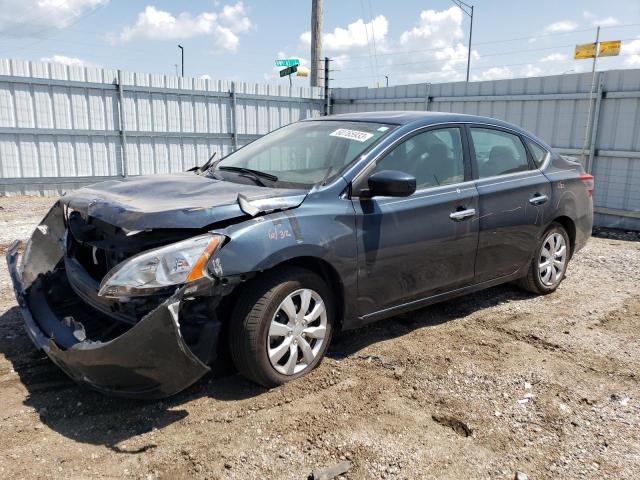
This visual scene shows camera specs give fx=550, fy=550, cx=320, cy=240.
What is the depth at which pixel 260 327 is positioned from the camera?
10.2 feet

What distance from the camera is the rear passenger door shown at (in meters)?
4.41

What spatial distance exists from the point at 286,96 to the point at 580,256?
8.93m

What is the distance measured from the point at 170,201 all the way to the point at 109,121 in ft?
31.8

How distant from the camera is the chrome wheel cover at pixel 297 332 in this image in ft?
10.6

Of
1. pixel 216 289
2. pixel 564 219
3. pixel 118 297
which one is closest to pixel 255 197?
pixel 216 289

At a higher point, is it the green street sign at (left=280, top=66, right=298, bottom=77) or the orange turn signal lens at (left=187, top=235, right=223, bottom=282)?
the green street sign at (left=280, top=66, right=298, bottom=77)

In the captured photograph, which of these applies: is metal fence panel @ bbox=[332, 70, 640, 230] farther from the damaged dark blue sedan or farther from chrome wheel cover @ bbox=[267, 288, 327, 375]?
chrome wheel cover @ bbox=[267, 288, 327, 375]

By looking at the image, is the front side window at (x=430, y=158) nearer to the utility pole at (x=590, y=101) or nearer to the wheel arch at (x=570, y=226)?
the wheel arch at (x=570, y=226)

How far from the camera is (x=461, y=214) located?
4.15 m

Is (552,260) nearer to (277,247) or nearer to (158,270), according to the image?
(277,247)

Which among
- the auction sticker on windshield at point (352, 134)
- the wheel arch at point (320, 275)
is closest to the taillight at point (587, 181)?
the auction sticker on windshield at point (352, 134)

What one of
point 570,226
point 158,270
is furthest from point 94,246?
point 570,226

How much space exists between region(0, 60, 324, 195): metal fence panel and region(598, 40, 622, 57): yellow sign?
7.24 metres

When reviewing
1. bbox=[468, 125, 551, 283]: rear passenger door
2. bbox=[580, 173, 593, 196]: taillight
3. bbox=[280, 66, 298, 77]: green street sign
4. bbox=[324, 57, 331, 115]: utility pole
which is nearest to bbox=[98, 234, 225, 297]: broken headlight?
bbox=[468, 125, 551, 283]: rear passenger door
